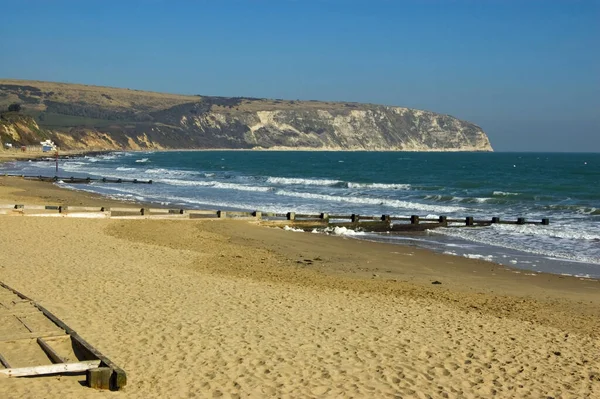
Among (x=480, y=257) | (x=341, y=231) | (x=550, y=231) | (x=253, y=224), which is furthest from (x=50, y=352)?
(x=550, y=231)

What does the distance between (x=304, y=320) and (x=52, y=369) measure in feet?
13.7

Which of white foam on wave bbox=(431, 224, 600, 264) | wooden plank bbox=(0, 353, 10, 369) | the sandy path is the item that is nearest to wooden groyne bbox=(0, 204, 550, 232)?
white foam on wave bbox=(431, 224, 600, 264)

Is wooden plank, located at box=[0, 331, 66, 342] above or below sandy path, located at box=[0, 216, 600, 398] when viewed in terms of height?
above

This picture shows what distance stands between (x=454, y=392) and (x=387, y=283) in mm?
6936

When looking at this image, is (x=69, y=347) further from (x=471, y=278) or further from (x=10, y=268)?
(x=471, y=278)

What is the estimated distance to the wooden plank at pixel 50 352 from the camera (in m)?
7.57

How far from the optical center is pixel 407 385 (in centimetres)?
A: 764

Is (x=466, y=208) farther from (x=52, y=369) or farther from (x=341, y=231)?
(x=52, y=369)

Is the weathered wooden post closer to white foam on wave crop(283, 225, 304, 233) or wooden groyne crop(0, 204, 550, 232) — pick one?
white foam on wave crop(283, 225, 304, 233)

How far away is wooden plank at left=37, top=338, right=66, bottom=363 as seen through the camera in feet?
24.8

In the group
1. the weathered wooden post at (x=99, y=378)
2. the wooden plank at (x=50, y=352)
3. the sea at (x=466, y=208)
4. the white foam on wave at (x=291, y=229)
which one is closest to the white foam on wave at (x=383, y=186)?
the sea at (x=466, y=208)

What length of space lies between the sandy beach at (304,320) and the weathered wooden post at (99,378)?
97 mm

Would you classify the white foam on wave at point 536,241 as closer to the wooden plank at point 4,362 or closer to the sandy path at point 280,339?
the sandy path at point 280,339

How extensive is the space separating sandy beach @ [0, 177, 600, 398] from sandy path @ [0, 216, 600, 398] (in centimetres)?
3
